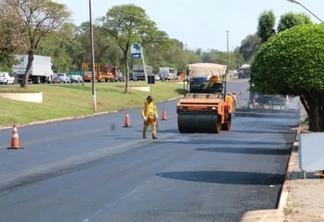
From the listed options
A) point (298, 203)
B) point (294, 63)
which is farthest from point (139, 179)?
point (294, 63)

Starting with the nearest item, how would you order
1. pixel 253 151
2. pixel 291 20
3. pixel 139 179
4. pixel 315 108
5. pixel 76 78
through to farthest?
pixel 139 179 < pixel 315 108 < pixel 253 151 < pixel 291 20 < pixel 76 78

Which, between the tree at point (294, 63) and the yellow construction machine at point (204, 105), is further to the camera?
the yellow construction machine at point (204, 105)

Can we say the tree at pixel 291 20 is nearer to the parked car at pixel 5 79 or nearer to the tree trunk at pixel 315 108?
the tree trunk at pixel 315 108

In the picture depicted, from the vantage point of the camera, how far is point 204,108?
2942 centimetres

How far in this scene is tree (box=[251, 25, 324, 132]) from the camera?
1731 cm

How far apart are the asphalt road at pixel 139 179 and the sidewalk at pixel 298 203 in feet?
0.95

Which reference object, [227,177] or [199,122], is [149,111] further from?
[227,177]

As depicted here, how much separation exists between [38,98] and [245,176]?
120ft

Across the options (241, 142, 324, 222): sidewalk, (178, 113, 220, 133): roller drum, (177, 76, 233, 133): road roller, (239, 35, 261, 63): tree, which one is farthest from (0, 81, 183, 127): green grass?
(239, 35, 261, 63): tree

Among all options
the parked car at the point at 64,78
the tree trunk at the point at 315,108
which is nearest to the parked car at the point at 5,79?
the parked car at the point at 64,78

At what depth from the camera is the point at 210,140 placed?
86.6ft

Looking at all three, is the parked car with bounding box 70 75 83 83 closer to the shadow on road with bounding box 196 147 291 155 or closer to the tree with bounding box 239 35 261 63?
the shadow on road with bounding box 196 147 291 155

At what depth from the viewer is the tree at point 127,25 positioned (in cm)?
7038

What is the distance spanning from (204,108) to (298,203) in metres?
18.3
